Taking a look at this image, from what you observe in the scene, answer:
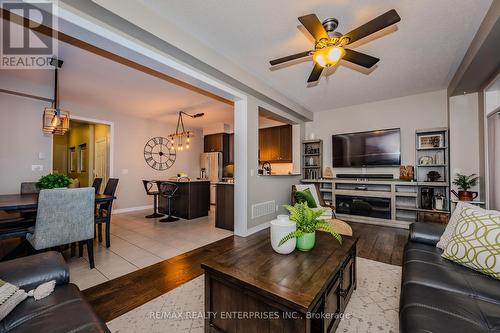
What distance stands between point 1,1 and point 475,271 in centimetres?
408

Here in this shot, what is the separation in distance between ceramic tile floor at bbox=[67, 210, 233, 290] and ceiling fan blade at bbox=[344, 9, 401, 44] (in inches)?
128

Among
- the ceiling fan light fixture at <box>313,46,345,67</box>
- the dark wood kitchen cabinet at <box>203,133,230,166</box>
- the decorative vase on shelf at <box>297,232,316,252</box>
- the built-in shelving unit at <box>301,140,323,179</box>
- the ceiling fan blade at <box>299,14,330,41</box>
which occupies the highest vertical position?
the ceiling fan blade at <box>299,14,330,41</box>

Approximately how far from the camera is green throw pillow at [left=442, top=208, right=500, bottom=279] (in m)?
1.36

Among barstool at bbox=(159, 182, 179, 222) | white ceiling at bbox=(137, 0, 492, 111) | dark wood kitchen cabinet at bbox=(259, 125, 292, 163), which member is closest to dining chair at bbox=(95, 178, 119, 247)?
barstool at bbox=(159, 182, 179, 222)

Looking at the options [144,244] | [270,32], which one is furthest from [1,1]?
[144,244]

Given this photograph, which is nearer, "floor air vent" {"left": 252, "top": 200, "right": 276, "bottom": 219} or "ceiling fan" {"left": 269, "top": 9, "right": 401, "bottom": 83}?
"ceiling fan" {"left": 269, "top": 9, "right": 401, "bottom": 83}

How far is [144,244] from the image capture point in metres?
3.21

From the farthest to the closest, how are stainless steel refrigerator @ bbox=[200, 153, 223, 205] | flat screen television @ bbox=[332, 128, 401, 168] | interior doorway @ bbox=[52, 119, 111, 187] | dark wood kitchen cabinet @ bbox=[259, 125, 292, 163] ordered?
1. stainless steel refrigerator @ bbox=[200, 153, 223, 205]
2. dark wood kitchen cabinet @ bbox=[259, 125, 292, 163]
3. interior doorway @ bbox=[52, 119, 111, 187]
4. flat screen television @ bbox=[332, 128, 401, 168]

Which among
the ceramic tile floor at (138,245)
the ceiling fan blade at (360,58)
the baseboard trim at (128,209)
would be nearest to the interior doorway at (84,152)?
the baseboard trim at (128,209)

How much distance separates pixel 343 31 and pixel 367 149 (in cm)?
305

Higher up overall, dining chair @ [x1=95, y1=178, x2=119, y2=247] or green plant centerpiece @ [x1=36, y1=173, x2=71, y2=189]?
green plant centerpiece @ [x1=36, y1=173, x2=71, y2=189]

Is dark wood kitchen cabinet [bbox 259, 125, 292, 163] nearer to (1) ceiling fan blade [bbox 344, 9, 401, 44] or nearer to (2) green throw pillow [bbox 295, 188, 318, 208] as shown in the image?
(2) green throw pillow [bbox 295, 188, 318, 208]

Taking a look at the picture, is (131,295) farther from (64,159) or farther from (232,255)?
(64,159)

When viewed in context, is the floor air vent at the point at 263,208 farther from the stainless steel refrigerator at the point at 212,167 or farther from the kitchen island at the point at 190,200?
the stainless steel refrigerator at the point at 212,167
